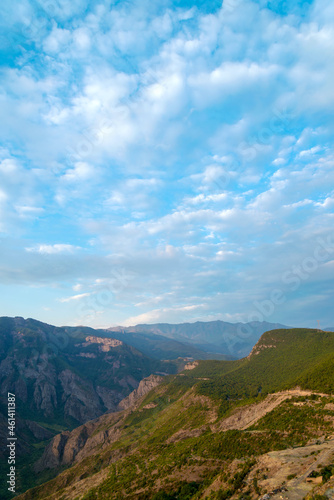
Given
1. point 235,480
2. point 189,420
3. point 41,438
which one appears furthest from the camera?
point 41,438

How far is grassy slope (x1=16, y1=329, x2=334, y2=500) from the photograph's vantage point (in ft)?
166

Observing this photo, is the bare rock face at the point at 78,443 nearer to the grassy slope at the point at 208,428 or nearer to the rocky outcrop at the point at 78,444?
the rocky outcrop at the point at 78,444

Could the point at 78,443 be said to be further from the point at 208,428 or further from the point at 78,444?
the point at 208,428

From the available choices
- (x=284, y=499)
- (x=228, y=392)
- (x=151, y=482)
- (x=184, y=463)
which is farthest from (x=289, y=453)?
(x=228, y=392)

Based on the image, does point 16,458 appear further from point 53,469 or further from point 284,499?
point 284,499

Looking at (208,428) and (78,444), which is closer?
(208,428)

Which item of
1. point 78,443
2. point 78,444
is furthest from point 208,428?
point 78,443

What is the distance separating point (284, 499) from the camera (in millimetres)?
25609

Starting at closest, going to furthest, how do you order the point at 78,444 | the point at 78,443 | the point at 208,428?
the point at 208,428 < the point at 78,444 < the point at 78,443

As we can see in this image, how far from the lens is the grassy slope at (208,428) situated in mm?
50719

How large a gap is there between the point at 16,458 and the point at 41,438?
43593 mm

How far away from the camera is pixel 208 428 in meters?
89.8

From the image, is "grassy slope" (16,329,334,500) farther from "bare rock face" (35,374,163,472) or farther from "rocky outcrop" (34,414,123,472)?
"bare rock face" (35,374,163,472)

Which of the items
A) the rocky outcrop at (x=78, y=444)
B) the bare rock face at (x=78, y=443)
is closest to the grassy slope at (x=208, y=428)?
the rocky outcrop at (x=78, y=444)
